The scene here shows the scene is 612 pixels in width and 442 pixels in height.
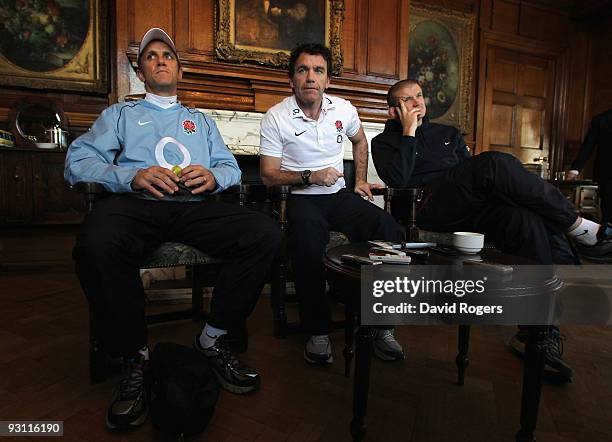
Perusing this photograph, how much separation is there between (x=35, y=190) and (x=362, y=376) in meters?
3.33

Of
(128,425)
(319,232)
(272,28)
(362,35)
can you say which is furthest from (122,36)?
(128,425)

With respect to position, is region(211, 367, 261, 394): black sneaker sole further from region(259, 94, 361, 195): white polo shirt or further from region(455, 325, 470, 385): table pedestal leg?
region(259, 94, 361, 195): white polo shirt

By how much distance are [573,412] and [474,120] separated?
5.29m

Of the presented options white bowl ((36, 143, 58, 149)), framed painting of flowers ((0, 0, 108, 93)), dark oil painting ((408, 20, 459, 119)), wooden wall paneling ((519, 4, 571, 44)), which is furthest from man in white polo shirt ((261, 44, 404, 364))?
wooden wall paneling ((519, 4, 571, 44))

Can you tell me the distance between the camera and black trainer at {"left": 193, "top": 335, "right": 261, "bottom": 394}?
1.45 meters

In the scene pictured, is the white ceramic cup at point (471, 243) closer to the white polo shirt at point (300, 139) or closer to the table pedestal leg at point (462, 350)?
the table pedestal leg at point (462, 350)

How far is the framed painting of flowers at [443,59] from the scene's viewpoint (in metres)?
5.42

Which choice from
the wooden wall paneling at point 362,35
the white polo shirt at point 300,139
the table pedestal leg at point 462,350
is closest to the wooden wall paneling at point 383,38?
the wooden wall paneling at point 362,35

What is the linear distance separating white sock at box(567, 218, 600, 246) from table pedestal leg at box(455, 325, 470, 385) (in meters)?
0.76

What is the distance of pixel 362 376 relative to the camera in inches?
43.1

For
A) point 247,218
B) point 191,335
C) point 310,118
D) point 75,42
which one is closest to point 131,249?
point 247,218

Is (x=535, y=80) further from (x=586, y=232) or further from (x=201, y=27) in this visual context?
(x=586, y=232)

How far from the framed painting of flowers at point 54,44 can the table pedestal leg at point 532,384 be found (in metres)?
4.14

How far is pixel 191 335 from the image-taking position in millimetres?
1987
